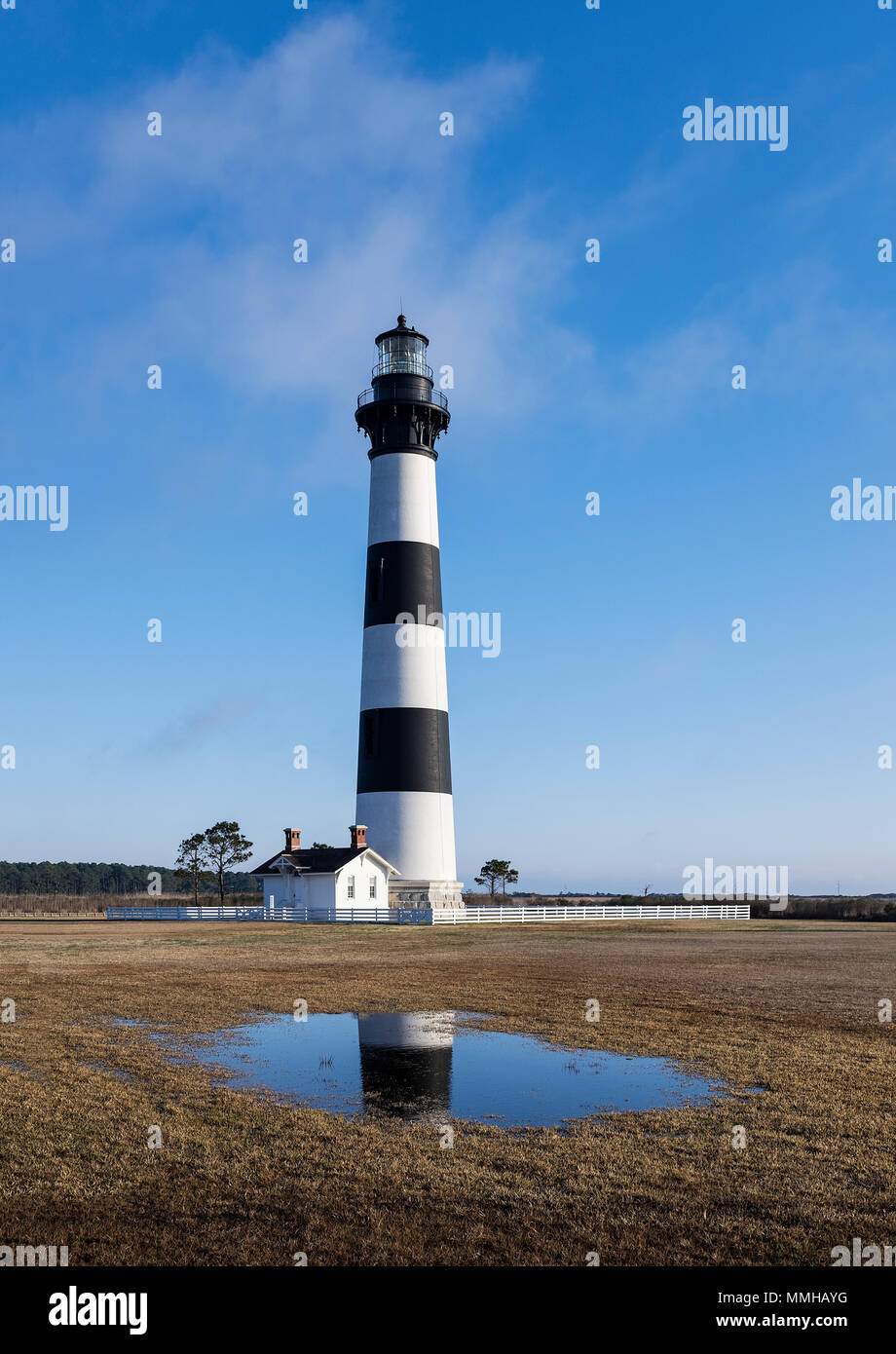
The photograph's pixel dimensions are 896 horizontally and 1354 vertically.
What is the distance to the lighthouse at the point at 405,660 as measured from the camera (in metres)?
47.1

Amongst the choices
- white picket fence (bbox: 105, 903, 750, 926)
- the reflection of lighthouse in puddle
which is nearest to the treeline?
white picket fence (bbox: 105, 903, 750, 926)

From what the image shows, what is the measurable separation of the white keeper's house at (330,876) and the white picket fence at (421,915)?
754mm

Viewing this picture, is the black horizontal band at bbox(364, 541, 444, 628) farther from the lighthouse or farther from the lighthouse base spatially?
the lighthouse base

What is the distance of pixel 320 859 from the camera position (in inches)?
2041

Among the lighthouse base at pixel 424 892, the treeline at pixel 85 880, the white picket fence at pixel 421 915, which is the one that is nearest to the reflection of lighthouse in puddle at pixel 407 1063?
the white picket fence at pixel 421 915

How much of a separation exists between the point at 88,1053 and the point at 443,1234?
8.09m

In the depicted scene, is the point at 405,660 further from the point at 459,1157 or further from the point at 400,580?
the point at 459,1157

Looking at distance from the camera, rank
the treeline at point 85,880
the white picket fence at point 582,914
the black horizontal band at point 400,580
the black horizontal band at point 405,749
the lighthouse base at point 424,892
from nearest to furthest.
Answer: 1. the black horizontal band at point 405,749
2. the black horizontal band at point 400,580
3. the lighthouse base at point 424,892
4. the white picket fence at point 582,914
5. the treeline at point 85,880

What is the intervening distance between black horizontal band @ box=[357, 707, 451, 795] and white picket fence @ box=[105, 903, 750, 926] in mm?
6191

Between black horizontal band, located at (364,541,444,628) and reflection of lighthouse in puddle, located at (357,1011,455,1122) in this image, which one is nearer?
reflection of lighthouse in puddle, located at (357,1011,455,1122)

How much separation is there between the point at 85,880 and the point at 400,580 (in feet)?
486

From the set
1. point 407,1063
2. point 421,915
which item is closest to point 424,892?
point 421,915

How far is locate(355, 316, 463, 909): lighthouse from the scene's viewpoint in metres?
47.1

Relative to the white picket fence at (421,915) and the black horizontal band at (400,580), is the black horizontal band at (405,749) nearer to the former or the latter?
the black horizontal band at (400,580)
